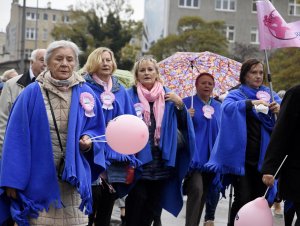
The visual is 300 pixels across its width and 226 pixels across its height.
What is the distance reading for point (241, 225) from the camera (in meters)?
5.61

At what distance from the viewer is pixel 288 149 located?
5332 mm

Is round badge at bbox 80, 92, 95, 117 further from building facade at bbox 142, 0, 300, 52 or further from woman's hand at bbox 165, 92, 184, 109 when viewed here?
building facade at bbox 142, 0, 300, 52

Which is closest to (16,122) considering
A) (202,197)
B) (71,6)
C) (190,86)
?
(202,197)

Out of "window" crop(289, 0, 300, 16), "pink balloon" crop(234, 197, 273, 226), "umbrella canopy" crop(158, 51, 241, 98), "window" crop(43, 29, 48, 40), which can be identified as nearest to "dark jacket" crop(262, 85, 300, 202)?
"pink balloon" crop(234, 197, 273, 226)

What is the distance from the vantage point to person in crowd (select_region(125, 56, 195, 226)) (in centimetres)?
717

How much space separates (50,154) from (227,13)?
68.4 metres

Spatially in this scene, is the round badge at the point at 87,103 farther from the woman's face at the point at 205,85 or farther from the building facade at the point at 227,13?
the building facade at the point at 227,13

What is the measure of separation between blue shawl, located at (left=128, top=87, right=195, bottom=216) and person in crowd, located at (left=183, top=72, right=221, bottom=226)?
44 cm

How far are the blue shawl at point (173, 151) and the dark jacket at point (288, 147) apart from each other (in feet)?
6.36

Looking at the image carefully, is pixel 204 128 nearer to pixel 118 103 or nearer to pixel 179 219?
pixel 118 103

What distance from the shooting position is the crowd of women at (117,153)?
5.37 meters

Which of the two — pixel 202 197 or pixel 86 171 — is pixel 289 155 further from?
pixel 202 197

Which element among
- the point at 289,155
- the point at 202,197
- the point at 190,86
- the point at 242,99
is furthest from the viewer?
the point at 190,86

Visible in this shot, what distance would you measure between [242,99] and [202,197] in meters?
1.39
